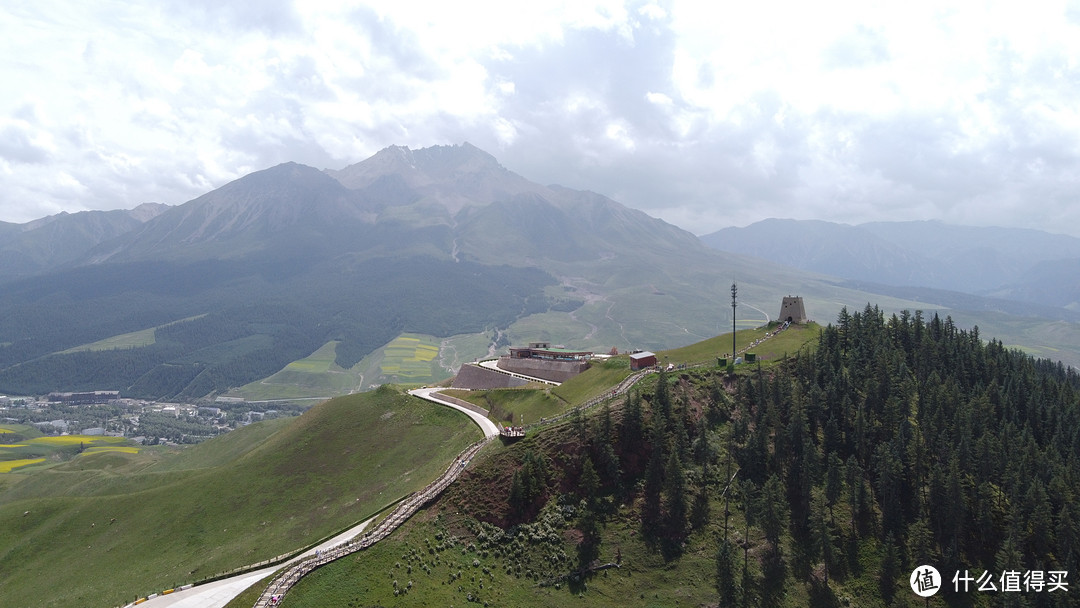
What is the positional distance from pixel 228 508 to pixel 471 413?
37597 millimetres

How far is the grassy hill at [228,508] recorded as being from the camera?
213 feet

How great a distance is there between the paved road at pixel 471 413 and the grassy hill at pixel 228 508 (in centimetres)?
184

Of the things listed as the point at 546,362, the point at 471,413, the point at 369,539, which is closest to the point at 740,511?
the point at 369,539

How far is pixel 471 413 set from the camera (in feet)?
314

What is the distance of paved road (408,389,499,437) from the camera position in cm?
8363

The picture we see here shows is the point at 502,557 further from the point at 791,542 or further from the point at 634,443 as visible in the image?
the point at 791,542

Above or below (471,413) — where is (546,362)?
above

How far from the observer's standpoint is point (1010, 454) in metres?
74.4

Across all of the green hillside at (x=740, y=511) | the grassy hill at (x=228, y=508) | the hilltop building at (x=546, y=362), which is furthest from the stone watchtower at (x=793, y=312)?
the grassy hill at (x=228, y=508)

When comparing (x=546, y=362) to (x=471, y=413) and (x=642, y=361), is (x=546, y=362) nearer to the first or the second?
(x=642, y=361)

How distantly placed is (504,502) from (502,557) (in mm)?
6432

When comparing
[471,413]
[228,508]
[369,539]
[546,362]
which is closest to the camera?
[369,539]

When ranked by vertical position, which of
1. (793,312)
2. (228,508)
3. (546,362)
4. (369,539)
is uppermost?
(793,312)

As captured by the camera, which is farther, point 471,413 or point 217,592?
point 471,413
